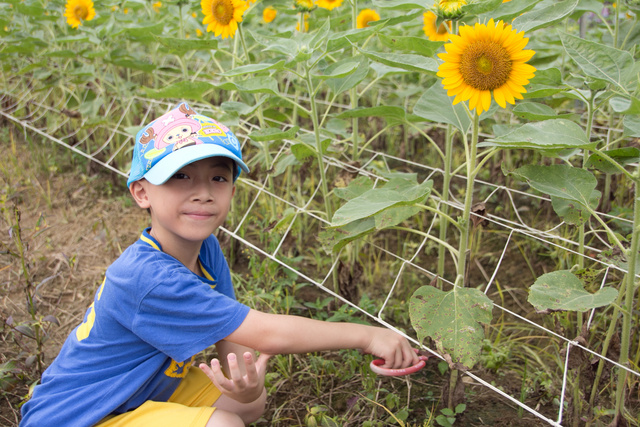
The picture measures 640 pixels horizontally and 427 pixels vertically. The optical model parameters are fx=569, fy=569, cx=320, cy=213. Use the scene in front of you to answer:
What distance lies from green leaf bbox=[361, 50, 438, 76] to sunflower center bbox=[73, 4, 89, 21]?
1990 millimetres

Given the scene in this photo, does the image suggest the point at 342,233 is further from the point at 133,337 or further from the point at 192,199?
the point at 133,337

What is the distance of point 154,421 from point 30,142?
219 cm

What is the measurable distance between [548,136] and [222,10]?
120cm

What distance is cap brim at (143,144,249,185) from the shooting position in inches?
48.8

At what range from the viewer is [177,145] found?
129 cm

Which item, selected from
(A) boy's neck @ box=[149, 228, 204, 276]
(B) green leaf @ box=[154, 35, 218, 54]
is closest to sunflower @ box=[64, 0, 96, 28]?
(B) green leaf @ box=[154, 35, 218, 54]

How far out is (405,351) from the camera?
135cm

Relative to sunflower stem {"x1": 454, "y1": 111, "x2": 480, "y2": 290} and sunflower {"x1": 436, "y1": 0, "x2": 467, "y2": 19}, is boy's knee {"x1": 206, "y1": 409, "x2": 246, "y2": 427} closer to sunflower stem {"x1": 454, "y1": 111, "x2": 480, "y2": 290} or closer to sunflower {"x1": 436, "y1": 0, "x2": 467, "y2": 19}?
sunflower stem {"x1": 454, "y1": 111, "x2": 480, "y2": 290}

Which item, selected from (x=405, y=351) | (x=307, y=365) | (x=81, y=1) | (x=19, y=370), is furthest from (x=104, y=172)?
(x=405, y=351)

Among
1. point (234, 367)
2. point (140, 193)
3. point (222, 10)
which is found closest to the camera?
point (234, 367)

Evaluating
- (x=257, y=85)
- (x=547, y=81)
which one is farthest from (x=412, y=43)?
(x=257, y=85)

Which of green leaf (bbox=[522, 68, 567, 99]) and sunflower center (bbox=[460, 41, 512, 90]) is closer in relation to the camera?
sunflower center (bbox=[460, 41, 512, 90])

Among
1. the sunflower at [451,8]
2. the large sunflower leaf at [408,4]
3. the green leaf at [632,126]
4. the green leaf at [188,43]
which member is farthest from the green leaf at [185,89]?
the green leaf at [632,126]

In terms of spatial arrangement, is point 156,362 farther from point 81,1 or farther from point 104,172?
point 81,1
